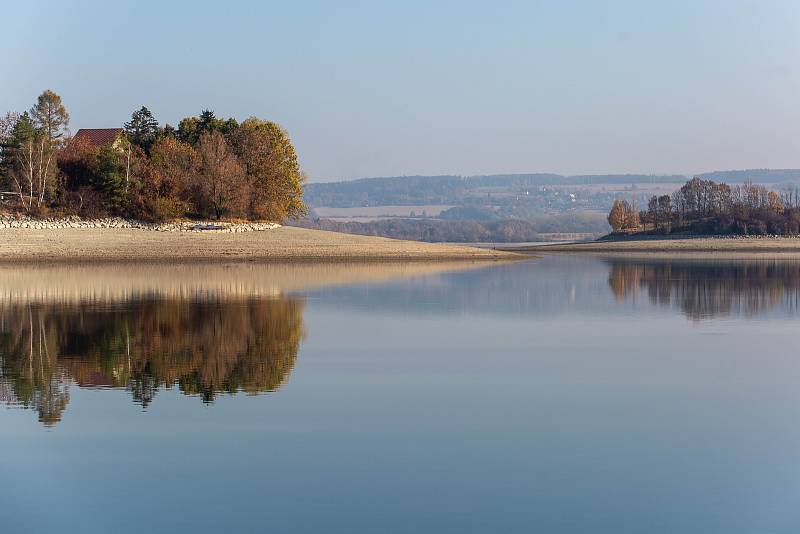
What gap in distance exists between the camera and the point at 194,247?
6256 centimetres

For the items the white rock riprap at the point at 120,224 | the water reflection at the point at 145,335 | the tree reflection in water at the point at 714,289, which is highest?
the white rock riprap at the point at 120,224

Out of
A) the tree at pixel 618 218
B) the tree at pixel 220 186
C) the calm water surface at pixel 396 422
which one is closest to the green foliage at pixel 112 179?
the tree at pixel 220 186

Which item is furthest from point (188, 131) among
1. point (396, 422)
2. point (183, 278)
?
point (396, 422)

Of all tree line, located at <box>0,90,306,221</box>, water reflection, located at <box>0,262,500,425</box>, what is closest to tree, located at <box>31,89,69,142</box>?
tree line, located at <box>0,90,306,221</box>

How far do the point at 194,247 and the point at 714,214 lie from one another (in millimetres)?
76153

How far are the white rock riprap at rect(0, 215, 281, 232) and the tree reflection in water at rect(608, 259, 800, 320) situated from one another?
2759 cm

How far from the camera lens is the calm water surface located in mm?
9195

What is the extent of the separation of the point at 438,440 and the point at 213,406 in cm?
342

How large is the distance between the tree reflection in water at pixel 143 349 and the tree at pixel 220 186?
4313 centimetres

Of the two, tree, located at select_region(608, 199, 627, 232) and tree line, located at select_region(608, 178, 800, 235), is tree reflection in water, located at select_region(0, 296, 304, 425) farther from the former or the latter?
tree, located at select_region(608, 199, 627, 232)

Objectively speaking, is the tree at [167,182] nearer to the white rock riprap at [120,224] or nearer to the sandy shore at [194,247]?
the white rock riprap at [120,224]

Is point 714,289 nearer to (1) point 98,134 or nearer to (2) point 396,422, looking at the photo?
(2) point 396,422

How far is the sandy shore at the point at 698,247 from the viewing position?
95.3m

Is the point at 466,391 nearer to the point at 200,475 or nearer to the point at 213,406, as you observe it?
the point at 213,406
